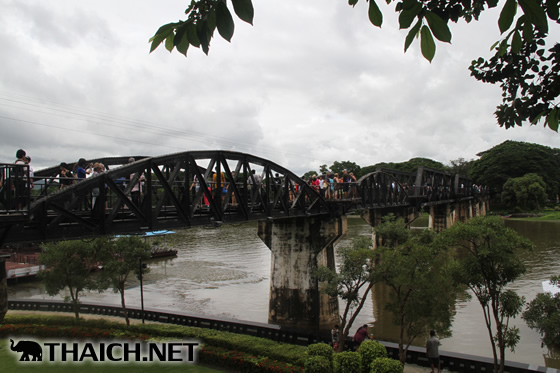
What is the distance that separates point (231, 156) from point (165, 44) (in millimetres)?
12810

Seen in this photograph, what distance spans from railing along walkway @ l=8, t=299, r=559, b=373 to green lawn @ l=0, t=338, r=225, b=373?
14.3 ft

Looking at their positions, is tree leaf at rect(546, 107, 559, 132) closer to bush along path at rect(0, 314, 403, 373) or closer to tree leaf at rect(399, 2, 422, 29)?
tree leaf at rect(399, 2, 422, 29)

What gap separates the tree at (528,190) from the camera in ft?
236

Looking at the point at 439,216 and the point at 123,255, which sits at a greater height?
the point at 439,216

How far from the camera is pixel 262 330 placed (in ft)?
63.5

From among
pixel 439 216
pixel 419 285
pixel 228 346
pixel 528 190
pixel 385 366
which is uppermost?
pixel 528 190

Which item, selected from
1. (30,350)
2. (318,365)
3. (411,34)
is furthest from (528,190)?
(411,34)

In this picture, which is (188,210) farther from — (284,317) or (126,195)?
(284,317)

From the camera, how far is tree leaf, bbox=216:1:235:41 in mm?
2701

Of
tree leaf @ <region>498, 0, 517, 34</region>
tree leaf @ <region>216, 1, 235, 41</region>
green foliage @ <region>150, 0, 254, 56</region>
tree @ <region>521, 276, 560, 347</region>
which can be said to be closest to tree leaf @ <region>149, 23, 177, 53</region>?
green foliage @ <region>150, 0, 254, 56</region>

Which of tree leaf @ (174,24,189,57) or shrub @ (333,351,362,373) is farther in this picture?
shrub @ (333,351,362,373)

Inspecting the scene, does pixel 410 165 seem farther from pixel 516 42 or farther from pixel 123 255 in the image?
pixel 516 42

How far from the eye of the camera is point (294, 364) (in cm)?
1488

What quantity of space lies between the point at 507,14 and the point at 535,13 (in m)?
0.15
